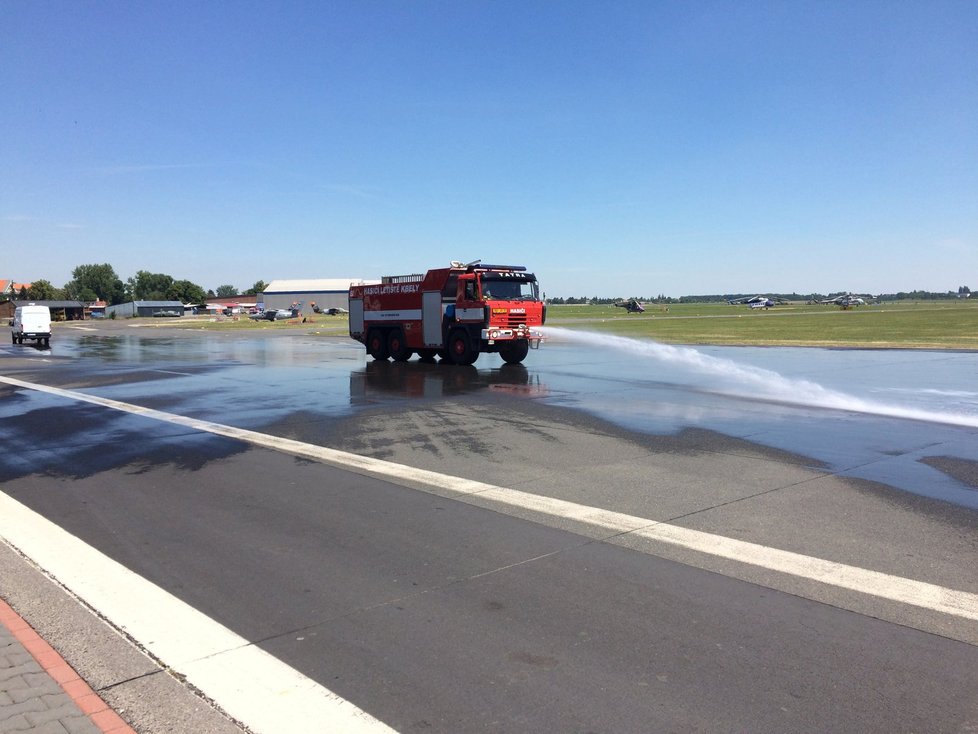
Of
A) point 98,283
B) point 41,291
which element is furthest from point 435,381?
point 98,283

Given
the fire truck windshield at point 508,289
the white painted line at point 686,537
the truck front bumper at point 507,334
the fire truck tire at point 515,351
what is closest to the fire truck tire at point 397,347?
the fire truck tire at point 515,351

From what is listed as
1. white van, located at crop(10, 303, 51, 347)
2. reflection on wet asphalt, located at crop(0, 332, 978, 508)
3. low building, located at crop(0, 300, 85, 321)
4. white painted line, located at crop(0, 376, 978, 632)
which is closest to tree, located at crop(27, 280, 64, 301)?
low building, located at crop(0, 300, 85, 321)

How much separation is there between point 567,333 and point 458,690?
34863 mm

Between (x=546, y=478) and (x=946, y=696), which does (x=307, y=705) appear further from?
(x=546, y=478)

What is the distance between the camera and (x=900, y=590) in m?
4.95

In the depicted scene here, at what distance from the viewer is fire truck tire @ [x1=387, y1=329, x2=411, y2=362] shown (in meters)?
24.6

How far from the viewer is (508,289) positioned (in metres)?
22.2

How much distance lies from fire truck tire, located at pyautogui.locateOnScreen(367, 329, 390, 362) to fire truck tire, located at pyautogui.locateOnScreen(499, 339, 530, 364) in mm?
4623

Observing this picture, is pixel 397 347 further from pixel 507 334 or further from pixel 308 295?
pixel 308 295

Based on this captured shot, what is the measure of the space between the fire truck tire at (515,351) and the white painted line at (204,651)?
1743 centimetres

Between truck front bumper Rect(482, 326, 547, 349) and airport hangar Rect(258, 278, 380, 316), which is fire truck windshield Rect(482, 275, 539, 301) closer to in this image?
truck front bumper Rect(482, 326, 547, 349)

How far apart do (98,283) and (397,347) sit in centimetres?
19485

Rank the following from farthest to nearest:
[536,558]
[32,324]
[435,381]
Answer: [32,324] → [435,381] → [536,558]

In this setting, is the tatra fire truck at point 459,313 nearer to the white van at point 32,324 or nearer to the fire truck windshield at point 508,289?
the fire truck windshield at point 508,289
